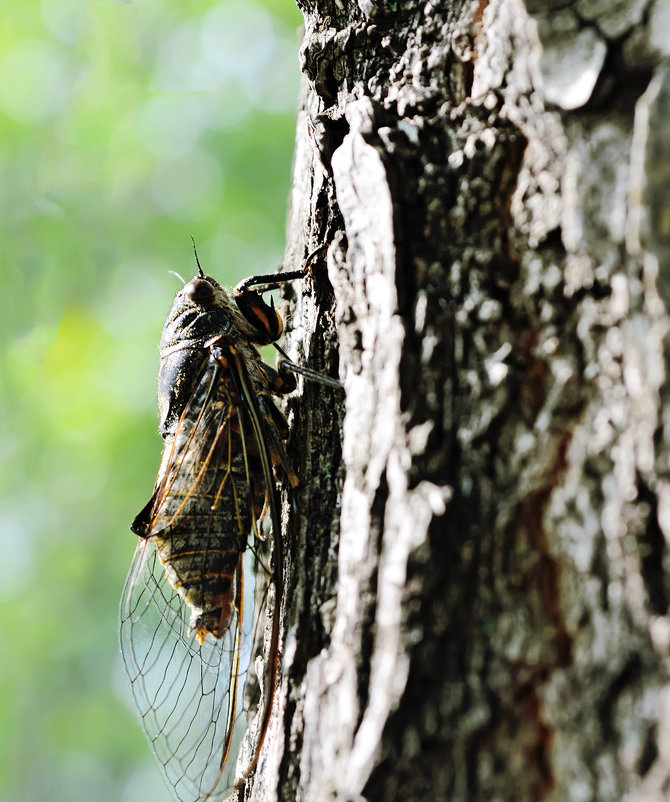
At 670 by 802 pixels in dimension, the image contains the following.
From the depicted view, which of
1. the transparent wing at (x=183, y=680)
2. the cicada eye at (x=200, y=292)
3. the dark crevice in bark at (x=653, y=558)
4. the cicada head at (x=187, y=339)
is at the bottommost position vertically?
the transparent wing at (x=183, y=680)

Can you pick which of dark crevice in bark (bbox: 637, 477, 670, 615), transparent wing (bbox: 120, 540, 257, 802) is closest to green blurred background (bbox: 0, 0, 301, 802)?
transparent wing (bbox: 120, 540, 257, 802)

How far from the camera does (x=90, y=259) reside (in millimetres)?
5555

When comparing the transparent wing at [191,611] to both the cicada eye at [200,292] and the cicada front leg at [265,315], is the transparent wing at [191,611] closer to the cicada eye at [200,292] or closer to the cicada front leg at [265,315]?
the cicada front leg at [265,315]

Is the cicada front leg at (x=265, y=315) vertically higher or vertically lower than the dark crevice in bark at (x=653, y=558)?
higher

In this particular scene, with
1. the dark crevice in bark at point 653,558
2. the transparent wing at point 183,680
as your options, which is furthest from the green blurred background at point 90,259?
the dark crevice in bark at point 653,558

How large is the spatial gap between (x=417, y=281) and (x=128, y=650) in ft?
4.46

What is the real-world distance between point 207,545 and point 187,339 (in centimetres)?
60

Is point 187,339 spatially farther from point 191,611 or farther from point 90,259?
point 90,259

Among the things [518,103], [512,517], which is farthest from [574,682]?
[518,103]

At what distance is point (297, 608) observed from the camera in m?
1.36

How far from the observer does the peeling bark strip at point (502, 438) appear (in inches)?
35.8

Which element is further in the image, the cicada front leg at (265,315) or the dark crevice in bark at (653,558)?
the cicada front leg at (265,315)

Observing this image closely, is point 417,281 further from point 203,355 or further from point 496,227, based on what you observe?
point 203,355

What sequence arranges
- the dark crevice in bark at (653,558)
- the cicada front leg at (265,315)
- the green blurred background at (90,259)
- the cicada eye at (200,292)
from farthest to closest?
the green blurred background at (90,259)
the cicada eye at (200,292)
the cicada front leg at (265,315)
the dark crevice in bark at (653,558)
